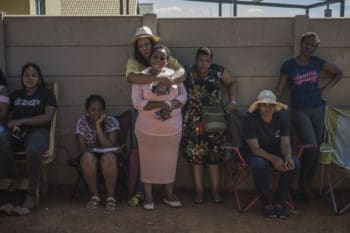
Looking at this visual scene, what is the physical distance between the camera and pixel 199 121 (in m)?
5.14

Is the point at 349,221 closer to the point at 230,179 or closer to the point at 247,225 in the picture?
the point at 247,225

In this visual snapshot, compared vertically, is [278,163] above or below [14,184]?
above

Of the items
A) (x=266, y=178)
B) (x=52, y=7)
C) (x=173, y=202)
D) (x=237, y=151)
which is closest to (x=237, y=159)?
(x=237, y=151)

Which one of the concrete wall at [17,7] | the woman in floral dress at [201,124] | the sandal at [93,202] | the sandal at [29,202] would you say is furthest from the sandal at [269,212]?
the concrete wall at [17,7]

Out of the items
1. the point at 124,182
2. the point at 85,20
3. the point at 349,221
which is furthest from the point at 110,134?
the point at 349,221

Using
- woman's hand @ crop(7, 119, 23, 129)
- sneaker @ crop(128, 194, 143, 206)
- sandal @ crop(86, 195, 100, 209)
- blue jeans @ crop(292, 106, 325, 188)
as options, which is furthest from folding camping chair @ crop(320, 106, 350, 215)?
woman's hand @ crop(7, 119, 23, 129)

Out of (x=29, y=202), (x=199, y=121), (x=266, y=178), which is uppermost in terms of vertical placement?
(x=199, y=121)

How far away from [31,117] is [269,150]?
2.37 metres

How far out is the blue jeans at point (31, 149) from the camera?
4.73 m

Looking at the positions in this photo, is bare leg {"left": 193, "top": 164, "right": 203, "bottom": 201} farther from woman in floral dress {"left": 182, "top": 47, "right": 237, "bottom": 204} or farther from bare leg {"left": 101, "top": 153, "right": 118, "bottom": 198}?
bare leg {"left": 101, "top": 153, "right": 118, "bottom": 198}

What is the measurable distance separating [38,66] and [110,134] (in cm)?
112

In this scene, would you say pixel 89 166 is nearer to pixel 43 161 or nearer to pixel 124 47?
pixel 43 161

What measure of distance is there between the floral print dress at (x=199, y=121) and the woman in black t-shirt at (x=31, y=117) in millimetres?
1367

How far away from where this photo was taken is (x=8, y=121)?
500 cm
